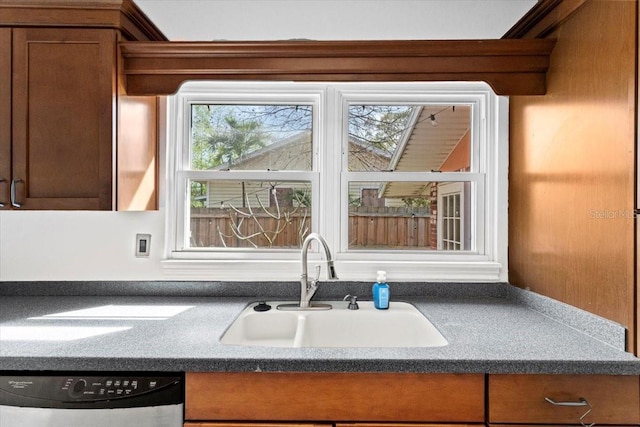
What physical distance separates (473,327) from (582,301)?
1.22 feet

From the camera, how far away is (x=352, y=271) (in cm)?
194

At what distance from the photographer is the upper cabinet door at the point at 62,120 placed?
5.08ft

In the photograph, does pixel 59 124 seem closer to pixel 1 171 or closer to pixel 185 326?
pixel 1 171

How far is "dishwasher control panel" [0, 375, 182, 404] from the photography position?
117 cm

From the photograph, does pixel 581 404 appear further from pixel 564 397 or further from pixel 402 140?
pixel 402 140

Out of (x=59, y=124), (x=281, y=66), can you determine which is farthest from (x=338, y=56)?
(x=59, y=124)

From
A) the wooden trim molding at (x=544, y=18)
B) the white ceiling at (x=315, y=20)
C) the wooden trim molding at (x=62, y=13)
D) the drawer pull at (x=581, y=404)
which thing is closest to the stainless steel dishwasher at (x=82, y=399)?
the drawer pull at (x=581, y=404)

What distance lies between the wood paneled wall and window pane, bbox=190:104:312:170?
102 cm

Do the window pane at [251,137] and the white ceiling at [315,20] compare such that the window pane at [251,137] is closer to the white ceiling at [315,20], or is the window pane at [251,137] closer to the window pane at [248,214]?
the window pane at [248,214]

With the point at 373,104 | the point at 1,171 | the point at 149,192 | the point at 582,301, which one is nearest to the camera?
the point at 582,301

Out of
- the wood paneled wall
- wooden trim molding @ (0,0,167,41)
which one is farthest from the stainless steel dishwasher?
the wood paneled wall

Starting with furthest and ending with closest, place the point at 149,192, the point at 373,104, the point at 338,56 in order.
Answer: the point at 373,104, the point at 149,192, the point at 338,56

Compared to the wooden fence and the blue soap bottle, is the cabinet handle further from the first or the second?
the blue soap bottle

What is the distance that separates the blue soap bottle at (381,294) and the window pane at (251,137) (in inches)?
25.8
